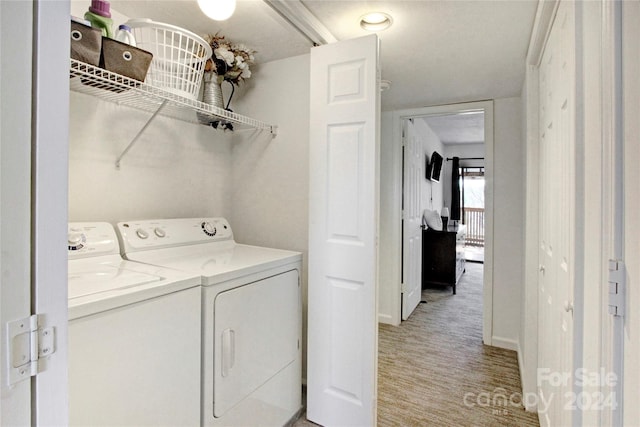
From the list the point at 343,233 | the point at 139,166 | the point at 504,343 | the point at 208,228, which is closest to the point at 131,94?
the point at 139,166

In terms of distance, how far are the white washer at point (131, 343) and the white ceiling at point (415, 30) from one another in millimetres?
1231

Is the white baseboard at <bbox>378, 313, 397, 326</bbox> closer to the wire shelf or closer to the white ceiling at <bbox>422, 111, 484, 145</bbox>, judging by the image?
the white ceiling at <bbox>422, 111, 484, 145</bbox>

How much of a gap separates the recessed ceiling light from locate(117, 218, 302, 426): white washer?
126cm

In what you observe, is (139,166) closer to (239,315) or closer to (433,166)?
(239,315)

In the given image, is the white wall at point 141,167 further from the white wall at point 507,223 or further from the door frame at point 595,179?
the white wall at point 507,223

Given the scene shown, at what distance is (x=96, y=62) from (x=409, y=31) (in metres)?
1.45

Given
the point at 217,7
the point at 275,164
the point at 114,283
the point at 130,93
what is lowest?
the point at 114,283

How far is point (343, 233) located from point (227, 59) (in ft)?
→ 3.75

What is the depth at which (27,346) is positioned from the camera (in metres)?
0.54

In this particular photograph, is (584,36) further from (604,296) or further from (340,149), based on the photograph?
(340,149)

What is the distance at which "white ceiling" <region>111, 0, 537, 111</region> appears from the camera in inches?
61.0

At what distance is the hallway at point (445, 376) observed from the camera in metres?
1.92

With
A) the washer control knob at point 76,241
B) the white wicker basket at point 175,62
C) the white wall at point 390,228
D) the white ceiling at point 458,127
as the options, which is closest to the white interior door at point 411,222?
the white wall at point 390,228

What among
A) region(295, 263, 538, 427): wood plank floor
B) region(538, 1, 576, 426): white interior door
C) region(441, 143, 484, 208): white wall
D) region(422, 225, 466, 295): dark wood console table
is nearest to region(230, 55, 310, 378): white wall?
region(295, 263, 538, 427): wood plank floor
